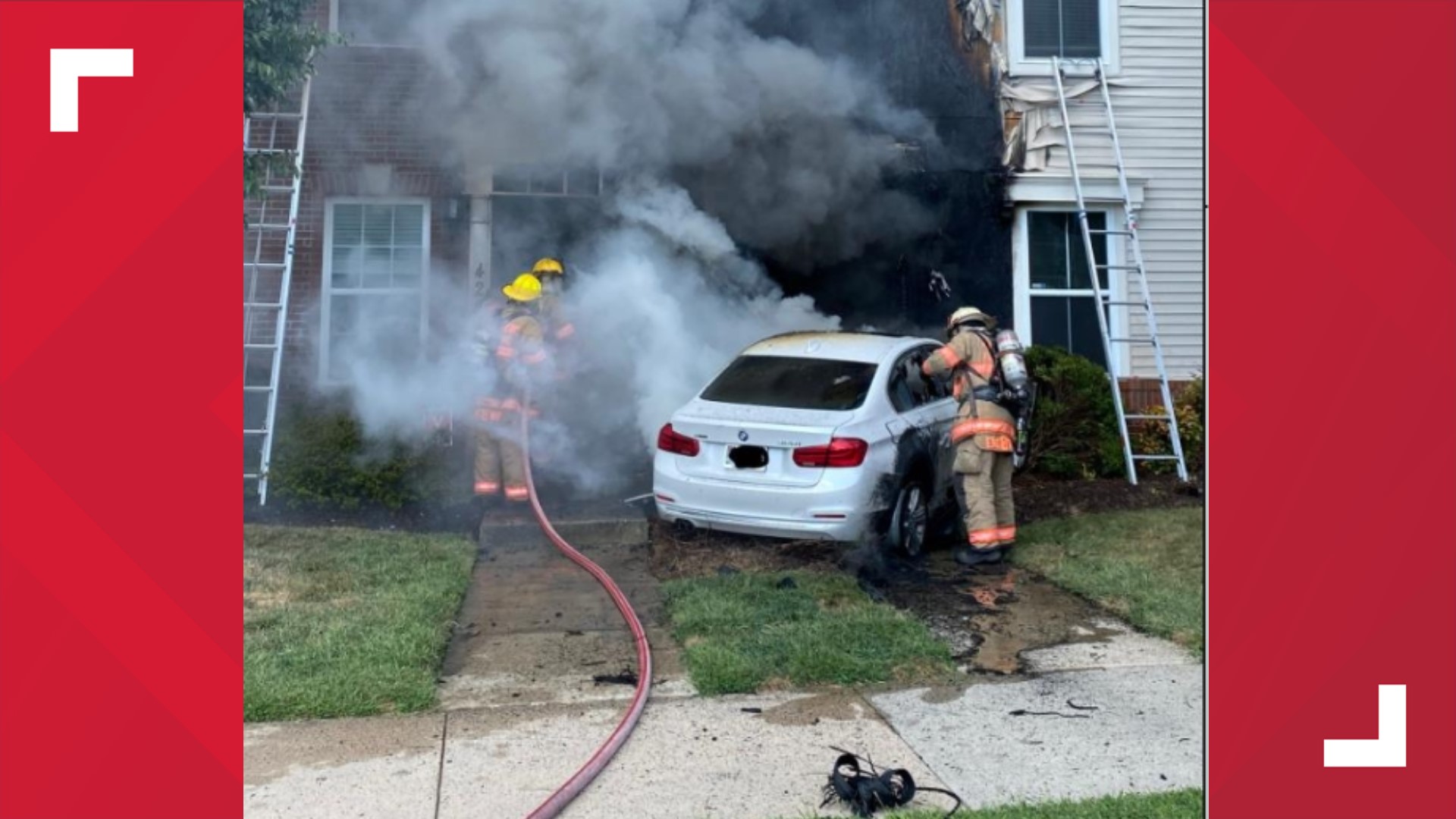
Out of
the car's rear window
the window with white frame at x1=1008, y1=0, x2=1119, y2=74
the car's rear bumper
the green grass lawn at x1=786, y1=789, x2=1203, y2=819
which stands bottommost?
the green grass lawn at x1=786, y1=789, x2=1203, y2=819

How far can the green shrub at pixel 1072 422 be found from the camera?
393 inches

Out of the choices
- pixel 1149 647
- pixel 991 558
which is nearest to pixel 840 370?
pixel 991 558

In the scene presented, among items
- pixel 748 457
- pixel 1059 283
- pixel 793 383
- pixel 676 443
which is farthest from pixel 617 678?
pixel 1059 283

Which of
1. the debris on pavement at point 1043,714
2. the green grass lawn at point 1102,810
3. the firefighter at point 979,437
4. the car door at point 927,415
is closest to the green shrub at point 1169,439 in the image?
the car door at point 927,415

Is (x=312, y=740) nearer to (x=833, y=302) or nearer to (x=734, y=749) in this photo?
(x=734, y=749)

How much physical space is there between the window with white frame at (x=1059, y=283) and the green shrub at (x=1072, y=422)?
1126 millimetres

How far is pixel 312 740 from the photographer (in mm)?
4375

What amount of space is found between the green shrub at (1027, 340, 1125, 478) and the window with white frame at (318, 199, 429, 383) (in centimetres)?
543

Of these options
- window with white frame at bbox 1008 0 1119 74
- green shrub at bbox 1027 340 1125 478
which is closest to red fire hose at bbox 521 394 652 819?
green shrub at bbox 1027 340 1125 478

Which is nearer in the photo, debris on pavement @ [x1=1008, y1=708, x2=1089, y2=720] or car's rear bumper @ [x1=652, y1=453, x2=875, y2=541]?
debris on pavement @ [x1=1008, y1=708, x2=1089, y2=720]

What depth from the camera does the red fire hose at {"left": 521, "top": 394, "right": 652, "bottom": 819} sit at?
375 cm

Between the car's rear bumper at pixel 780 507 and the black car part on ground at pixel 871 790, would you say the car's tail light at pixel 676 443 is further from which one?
the black car part on ground at pixel 871 790

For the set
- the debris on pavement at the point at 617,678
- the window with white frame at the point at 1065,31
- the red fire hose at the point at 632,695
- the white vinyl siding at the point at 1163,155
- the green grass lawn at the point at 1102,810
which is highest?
the window with white frame at the point at 1065,31

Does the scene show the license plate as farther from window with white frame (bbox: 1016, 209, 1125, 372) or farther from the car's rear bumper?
window with white frame (bbox: 1016, 209, 1125, 372)
